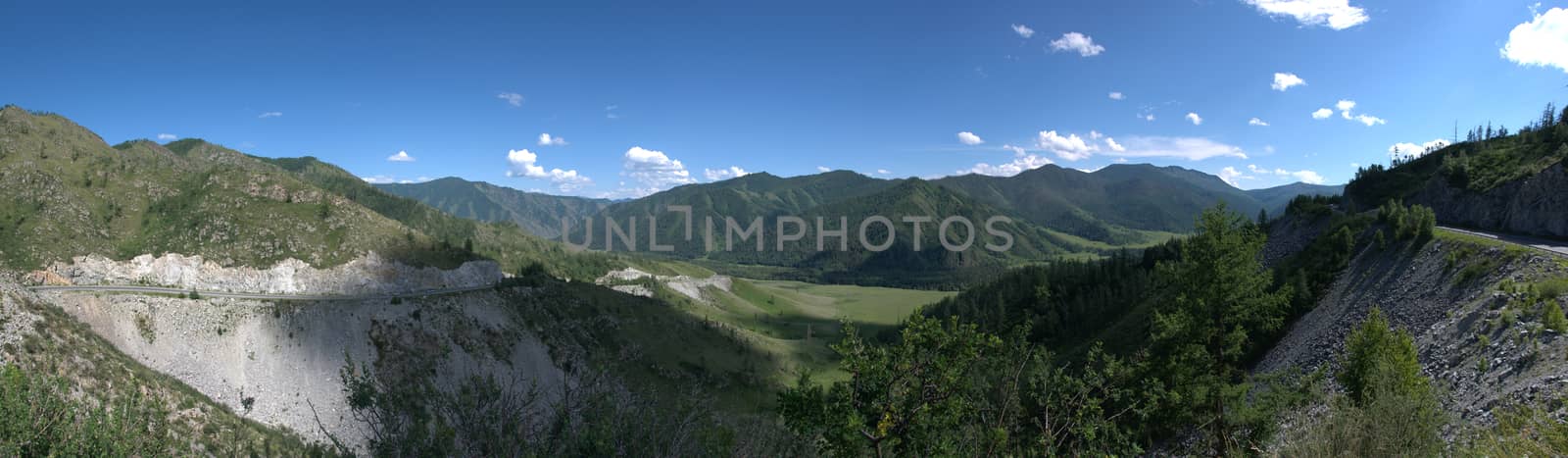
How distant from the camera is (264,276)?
72.1 metres

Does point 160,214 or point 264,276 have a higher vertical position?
point 160,214

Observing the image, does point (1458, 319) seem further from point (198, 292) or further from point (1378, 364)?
point (198, 292)

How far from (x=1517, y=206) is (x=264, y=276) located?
436ft

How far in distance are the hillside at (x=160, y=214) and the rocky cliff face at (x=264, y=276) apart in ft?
5.78

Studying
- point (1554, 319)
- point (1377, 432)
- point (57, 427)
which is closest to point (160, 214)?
point (57, 427)

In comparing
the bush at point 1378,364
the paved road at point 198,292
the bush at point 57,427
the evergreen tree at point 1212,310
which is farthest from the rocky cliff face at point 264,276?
the bush at point 1378,364

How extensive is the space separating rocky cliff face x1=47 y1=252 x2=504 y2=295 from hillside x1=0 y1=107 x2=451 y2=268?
1.76m

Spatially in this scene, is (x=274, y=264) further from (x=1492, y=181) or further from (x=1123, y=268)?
(x=1123, y=268)

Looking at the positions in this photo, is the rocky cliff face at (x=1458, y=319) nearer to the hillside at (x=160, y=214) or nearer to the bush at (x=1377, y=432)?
the bush at (x=1377, y=432)

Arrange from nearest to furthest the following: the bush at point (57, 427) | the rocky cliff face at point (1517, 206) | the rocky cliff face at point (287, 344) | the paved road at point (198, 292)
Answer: the bush at point (57, 427), the rocky cliff face at point (1517, 206), the rocky cliff face at point (287, 344), the paved road at point (198, 292)

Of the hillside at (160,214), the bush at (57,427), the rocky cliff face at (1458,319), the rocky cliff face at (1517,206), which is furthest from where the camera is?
the hillside at (160,214)

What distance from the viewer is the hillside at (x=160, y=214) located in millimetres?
63562

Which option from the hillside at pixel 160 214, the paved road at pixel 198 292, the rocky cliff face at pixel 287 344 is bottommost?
the rocky cliff face at pixel 287 344

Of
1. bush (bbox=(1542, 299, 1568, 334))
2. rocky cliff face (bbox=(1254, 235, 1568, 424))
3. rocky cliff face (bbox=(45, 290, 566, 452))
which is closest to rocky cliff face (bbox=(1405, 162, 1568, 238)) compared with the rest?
rocky cliff face (bbox=(1254, 235, 1568, 424))
